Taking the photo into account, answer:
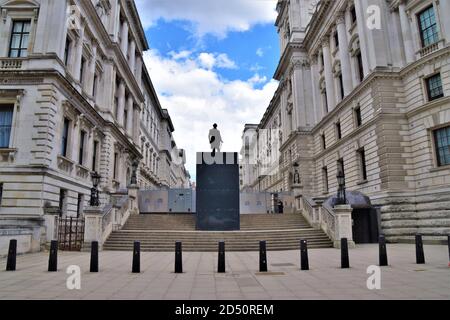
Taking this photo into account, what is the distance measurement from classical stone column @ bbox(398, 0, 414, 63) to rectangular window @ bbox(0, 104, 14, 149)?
27.0 metres

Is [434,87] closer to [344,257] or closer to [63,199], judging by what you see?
[344,257]

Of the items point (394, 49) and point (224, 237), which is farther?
point (394, 49)

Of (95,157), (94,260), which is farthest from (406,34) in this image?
(95,157)

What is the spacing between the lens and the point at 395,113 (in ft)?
76.4

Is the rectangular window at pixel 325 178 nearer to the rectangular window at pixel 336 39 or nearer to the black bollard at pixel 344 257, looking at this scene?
the rectangular window at pixel 336 39

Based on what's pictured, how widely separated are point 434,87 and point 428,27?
438cm

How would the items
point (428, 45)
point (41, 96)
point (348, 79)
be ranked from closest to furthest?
point (41, 96) < point (428, 45) < point (348, 79)

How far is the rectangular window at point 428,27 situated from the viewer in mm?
21688

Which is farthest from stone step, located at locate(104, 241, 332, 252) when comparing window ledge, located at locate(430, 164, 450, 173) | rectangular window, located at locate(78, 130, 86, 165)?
rectangular window, located at locate(78, 130, 86, 165)

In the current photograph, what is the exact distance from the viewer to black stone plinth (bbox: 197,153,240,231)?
19.6 meters

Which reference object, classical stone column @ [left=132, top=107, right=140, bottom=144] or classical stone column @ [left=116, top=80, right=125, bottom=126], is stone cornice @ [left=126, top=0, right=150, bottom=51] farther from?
classical stone column @ [left=132, top=107, right=140, bottom=144]
